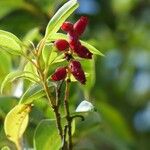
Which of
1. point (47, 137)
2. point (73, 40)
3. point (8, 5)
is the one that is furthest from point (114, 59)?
point (73, 40)

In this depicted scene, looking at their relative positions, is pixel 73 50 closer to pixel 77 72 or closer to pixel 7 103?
pixel 77 72

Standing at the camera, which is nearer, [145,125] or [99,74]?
[99,74]

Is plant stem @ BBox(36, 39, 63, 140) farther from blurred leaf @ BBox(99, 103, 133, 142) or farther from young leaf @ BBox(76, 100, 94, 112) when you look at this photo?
blurred leaf @ BBox(99, 103, 133, 142)

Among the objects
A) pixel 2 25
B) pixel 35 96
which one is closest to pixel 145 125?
pixel 2 25

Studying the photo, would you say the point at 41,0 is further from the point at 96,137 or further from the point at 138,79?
the point at 138,79

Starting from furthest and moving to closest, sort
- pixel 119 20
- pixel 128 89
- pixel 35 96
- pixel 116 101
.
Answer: pixel 119 20
pixel 128 89
pixel 116 101
pixel 35 96

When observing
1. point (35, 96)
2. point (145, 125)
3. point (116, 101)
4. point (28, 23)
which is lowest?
point (145, 125)

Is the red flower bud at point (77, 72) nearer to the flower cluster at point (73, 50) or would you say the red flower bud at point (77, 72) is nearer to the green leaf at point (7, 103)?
the flower cluster at point (73, 50)
